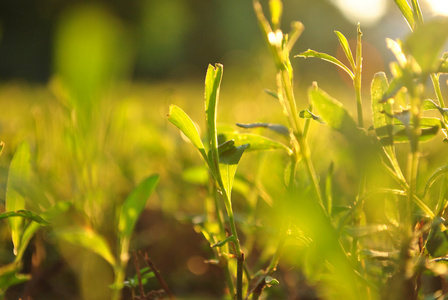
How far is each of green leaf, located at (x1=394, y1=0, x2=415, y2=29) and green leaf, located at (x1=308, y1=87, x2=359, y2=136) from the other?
0.15 meters

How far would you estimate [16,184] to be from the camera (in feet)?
1.95

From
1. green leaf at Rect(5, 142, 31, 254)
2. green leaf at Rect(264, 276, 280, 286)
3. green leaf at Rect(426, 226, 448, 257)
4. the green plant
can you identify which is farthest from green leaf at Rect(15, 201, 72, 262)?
green leaf at Rect(426, 226, 448, 257)

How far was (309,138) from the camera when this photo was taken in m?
1.33

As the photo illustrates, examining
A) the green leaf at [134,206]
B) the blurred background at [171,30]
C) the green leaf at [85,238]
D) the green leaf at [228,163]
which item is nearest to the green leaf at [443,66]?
the green leaf at [228,163]

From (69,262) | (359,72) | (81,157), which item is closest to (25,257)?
(69,262)

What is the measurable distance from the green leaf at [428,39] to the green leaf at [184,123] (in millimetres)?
237

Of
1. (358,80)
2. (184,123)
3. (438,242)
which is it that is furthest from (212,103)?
(438,242)

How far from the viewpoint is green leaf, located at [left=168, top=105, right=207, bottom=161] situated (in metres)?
0.49

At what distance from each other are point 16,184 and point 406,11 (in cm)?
53

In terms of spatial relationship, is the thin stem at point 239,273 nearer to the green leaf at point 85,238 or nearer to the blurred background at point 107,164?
the blurred background at point 107,164

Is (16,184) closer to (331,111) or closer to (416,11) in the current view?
(331,111)

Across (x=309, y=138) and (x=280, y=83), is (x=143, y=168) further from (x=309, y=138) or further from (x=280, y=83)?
(x=280, y=83)

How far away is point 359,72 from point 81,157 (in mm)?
593

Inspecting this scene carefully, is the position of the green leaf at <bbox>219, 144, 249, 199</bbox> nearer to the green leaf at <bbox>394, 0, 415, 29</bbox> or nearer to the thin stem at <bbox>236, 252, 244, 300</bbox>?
the thin stem at <bbox>236, 252, 244, 300</bbox>
